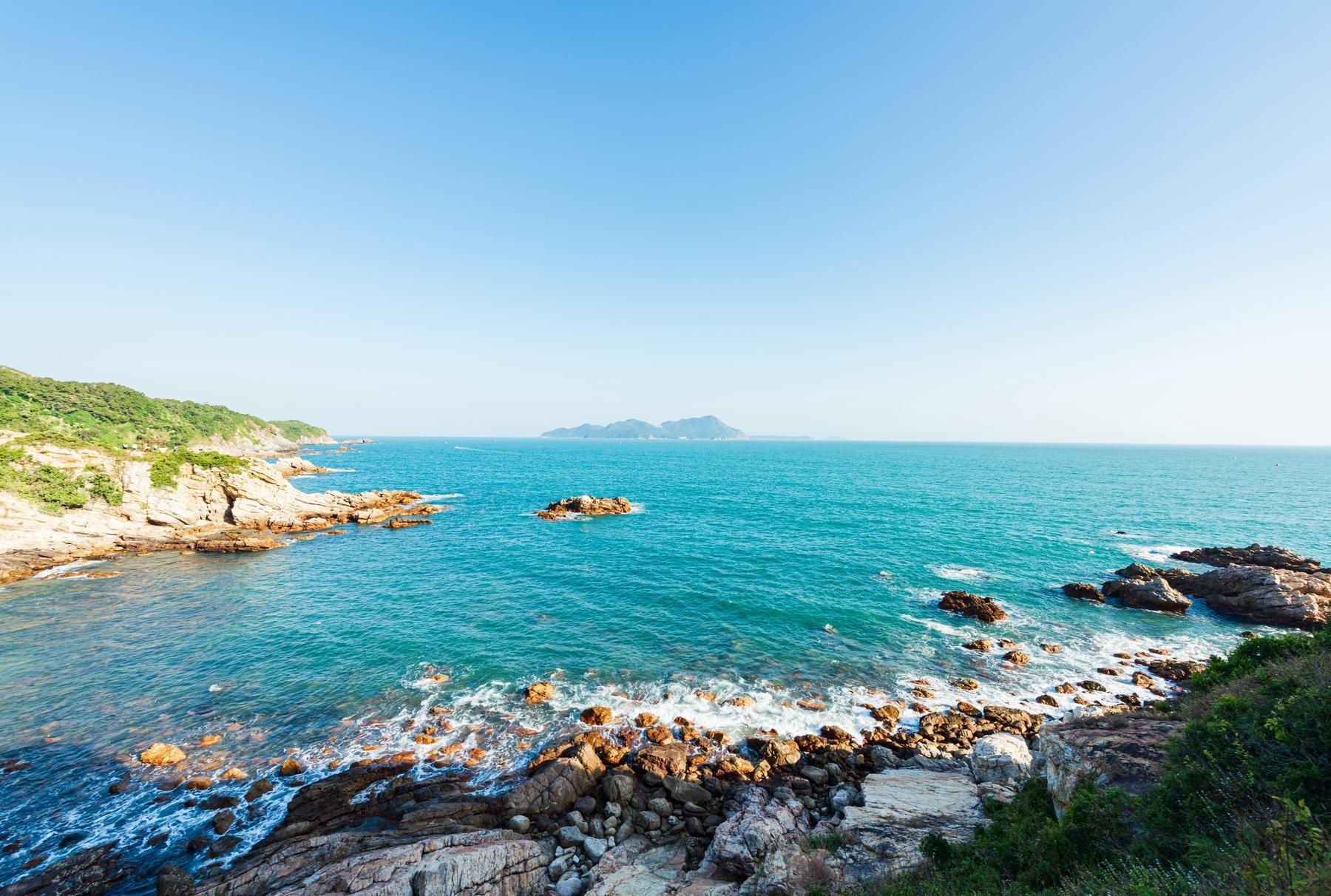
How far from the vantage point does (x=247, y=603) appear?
36.6 meters

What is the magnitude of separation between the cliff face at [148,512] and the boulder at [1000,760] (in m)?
66.5

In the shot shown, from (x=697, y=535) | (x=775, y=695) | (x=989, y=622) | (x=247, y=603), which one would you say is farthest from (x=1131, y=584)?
(x=247, y=603)

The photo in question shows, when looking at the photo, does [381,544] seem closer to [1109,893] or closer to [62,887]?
[62,887]

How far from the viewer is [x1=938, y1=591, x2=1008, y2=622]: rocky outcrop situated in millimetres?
35469

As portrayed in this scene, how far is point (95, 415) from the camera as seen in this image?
86312 mm

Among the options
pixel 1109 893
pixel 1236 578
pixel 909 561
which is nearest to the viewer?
pixel 1109 893

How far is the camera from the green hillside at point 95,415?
191ft

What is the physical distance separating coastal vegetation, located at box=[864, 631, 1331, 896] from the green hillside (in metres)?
80.5

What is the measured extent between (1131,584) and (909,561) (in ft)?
54.4

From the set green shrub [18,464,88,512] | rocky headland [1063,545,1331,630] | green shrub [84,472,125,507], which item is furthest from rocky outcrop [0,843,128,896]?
rocky headland [1063,545,1331,630]

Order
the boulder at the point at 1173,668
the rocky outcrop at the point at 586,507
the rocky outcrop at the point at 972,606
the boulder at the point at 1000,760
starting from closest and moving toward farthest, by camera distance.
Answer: the boulder at the point at 1000,760, the boulder at the point at 1173,668, the rocky outcrop at the point at 972,606, the rocky outcrop at the point at 586,507

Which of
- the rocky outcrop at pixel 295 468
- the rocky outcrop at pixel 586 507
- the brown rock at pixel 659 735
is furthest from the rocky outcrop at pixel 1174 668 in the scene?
the rocky outcrop at pixel 295 468

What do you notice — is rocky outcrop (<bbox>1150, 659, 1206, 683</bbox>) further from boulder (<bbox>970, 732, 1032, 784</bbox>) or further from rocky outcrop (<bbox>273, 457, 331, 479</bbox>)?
rocky outcrop (<bbox>273, 457, 331, 479</bbox>)

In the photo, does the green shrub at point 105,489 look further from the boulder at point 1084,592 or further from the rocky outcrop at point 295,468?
the boulder at point 1084,592
